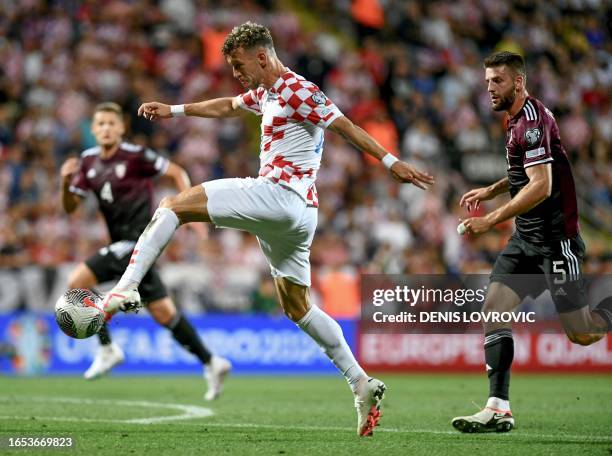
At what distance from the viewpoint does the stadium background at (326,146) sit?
1412 centimetres

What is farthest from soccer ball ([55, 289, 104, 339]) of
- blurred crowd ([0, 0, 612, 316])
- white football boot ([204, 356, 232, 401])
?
blurred crowd ([0, 0, 612, 316])

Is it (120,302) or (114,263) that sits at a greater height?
(114,263)

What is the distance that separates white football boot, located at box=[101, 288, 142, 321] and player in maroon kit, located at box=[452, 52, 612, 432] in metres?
2.28

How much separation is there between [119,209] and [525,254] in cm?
449

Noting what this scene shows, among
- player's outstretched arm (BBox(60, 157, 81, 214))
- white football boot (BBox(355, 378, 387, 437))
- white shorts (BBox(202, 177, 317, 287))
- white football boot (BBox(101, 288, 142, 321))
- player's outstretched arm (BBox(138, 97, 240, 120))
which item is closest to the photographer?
white football boot (BBox(101, 288, 142, 321))

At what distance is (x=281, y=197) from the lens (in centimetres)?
627

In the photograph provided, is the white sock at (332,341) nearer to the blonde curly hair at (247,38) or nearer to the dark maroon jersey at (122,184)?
the blonde curly hair at (247,38)

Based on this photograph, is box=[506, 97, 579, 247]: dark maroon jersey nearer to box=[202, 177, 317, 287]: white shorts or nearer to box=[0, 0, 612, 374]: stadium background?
box=[202, 177, 317, 287]: white shorts

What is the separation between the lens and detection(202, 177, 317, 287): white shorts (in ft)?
20.3

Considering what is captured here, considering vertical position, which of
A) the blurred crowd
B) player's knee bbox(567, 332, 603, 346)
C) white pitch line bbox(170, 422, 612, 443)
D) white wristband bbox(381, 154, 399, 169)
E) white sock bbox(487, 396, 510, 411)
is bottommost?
white pitch line bbox(170, 422, 612, 443)

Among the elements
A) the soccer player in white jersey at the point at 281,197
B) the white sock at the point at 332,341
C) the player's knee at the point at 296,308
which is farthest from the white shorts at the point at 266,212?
the white sock at the point at 332,341

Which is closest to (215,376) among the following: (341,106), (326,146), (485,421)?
(485,421)

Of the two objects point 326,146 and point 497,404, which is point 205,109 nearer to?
point 497,404

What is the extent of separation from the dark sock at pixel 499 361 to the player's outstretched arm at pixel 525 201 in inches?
37.7
